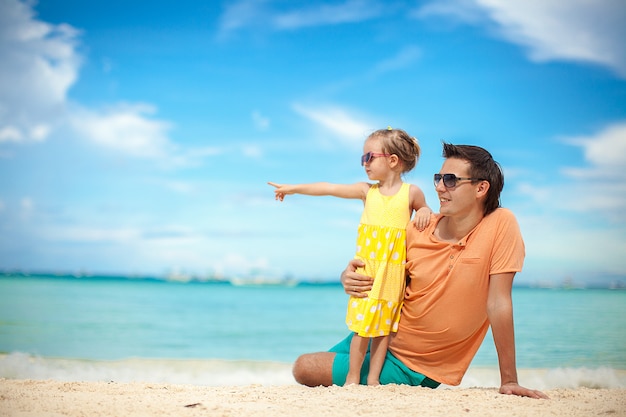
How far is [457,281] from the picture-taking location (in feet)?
12.3

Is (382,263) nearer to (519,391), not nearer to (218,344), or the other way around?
(519,391)

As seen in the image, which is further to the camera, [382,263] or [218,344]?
[218,344]

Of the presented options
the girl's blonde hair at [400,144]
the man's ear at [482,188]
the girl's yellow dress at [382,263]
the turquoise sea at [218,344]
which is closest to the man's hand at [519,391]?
the girl's yellow dress at [382,263]

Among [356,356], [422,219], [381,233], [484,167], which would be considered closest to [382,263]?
[381,233]

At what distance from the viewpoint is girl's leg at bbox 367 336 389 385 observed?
3.88 m

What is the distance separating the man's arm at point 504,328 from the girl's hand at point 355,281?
0.76 metres

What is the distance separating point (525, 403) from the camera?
3.36 meters

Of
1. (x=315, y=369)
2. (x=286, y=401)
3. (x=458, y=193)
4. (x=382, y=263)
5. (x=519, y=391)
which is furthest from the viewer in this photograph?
(x=315, y=369)

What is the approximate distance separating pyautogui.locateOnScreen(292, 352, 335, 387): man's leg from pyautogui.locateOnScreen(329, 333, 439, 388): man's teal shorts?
7cm

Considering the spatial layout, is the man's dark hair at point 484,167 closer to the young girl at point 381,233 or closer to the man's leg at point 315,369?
the young girl at point 381,233

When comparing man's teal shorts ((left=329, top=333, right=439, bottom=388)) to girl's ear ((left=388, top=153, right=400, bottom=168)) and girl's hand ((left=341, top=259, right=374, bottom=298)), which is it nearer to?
girl's hand ((left=341, top=259, right=374, bottom=298))

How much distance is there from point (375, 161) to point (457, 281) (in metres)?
0.95

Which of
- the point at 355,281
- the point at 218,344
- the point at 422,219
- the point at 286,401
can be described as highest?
the point at 422,219

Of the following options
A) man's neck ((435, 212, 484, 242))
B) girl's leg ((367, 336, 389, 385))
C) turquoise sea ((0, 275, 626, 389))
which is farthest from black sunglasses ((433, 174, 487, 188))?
turquoise sea ((0, 275, 626, 389))
